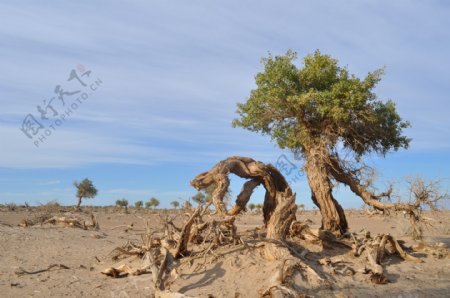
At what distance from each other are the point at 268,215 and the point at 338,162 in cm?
294

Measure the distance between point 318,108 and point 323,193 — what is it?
2.81m

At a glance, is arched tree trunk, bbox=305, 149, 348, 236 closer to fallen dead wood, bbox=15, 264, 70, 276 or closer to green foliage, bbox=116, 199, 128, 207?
fallen dead wood, bbox=15, 264, 70, 276

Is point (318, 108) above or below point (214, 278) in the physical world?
above

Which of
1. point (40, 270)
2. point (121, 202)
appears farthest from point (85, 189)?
point (40, 270)

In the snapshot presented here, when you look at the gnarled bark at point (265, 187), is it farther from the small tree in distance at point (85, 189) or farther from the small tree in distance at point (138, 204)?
the small tree in distance at point (138, 204)

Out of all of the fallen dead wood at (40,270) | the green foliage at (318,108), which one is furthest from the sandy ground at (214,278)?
the green foliage at (318,108)

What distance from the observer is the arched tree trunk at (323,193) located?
48.3ft

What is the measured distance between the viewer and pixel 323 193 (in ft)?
48.8

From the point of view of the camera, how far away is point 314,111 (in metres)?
14.8

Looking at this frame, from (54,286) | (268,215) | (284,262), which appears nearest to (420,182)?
(268,215)

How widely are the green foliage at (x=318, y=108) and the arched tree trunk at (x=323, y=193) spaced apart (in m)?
0.52

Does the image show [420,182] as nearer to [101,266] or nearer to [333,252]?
[333,252]

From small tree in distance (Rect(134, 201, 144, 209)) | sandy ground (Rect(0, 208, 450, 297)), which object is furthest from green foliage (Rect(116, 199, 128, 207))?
sandy ground (Rect(0, 208, 450, 297))

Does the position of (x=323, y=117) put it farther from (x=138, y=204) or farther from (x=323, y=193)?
(x=138, y=204)
